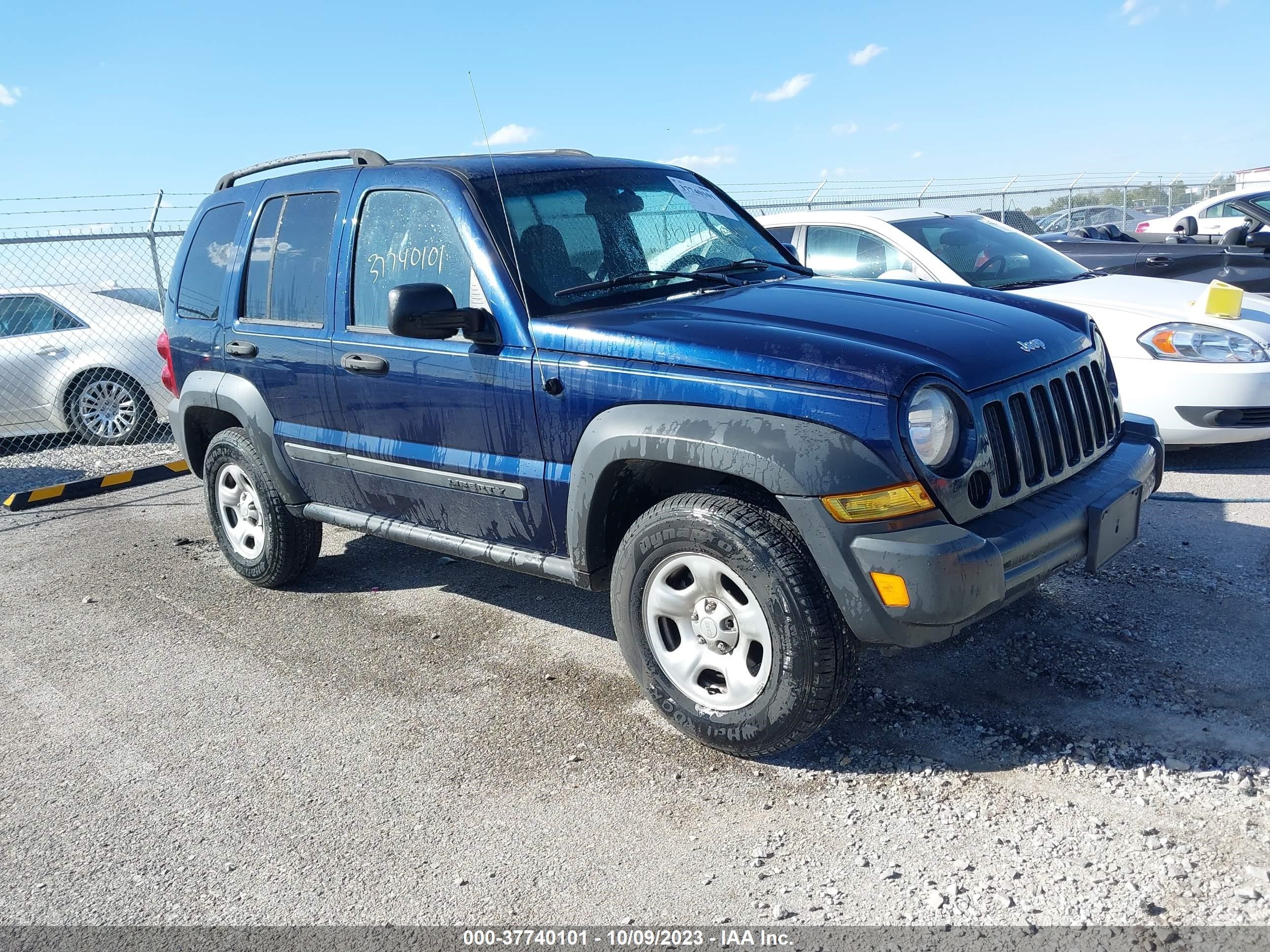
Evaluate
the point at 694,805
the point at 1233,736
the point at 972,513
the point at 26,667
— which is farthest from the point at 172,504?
the point at 1233,736

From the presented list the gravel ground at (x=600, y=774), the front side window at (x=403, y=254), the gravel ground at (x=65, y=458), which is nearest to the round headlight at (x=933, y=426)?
the gravel ground at (x=600, y=774)

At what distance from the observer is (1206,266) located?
8.65 meters

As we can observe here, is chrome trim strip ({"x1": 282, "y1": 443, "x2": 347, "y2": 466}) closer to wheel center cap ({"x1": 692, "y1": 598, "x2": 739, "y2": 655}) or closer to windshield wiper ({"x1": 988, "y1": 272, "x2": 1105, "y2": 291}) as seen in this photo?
wheel center cap ({"x1": 692, "y1": 598, "x2": 739, "y2": 655})

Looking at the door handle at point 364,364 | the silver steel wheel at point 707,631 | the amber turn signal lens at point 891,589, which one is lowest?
the silver steel wheel at point 707,631

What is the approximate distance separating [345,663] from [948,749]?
2512 mm

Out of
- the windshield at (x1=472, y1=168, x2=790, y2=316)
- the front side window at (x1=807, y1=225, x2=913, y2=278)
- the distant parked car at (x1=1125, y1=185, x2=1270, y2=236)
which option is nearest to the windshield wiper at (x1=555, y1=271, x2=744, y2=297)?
the windshield at (x1=472, y1=168, x2=790, y2=316)

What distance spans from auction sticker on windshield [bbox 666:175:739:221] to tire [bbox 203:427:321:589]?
2396 mm

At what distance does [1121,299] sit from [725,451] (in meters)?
4.38

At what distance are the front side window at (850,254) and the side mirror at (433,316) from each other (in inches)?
152

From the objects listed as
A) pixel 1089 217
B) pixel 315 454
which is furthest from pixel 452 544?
pixel 1089 217

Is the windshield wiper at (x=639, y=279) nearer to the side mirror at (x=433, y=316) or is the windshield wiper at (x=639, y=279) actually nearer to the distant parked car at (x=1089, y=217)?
the side mirror at (x=433, y=316)

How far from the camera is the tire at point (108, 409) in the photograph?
31.3 feet

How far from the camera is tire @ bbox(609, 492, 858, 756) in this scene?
3139 mm

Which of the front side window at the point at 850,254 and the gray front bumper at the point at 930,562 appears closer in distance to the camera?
the gray front bumper at the point at 930,562
